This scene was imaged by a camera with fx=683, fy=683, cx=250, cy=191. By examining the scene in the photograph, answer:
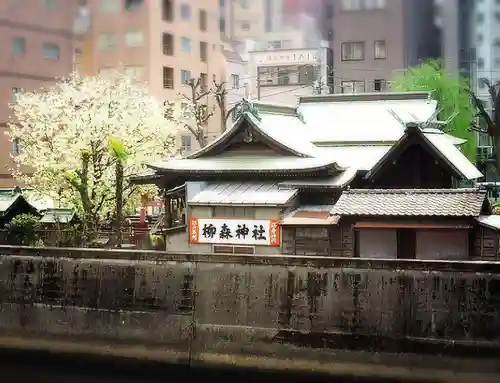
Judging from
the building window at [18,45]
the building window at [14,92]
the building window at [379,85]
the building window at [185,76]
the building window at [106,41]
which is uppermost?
the building window at [106,41]

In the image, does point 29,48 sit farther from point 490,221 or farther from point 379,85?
point 490,221

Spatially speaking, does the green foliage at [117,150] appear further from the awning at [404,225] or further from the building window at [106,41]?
the building window at [106,41]

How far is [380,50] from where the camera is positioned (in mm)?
32812

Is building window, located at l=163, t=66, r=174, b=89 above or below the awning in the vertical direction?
above

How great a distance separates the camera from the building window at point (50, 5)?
29.1 metres

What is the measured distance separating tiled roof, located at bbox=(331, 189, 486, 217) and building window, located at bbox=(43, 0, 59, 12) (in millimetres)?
17868

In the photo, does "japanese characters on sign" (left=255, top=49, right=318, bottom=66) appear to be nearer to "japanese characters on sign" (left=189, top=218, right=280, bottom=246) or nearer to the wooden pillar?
the wooden pillar

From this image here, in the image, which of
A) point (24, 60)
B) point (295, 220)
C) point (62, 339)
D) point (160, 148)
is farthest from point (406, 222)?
point (24, 60)

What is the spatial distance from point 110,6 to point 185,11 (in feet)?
11.2

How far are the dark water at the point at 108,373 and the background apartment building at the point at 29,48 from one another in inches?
611

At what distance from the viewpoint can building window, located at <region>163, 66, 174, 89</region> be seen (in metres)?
30.5

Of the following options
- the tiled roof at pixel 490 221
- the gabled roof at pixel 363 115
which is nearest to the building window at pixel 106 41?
the gabled roof at pixel 363 115

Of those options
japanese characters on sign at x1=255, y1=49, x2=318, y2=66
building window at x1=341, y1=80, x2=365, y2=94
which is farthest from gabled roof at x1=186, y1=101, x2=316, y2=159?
japanese characters on sign at x1=255, y1=49, x2=318, y2=66

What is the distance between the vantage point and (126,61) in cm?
2988
